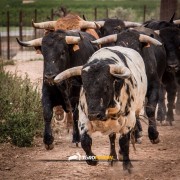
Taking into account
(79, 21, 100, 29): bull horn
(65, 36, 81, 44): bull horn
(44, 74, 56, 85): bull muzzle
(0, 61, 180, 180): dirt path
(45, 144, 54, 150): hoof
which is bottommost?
(0, 61, 180, 180): dirt path

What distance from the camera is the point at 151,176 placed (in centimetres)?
809

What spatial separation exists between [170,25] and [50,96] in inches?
135

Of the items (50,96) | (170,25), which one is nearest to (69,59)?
(50,96)

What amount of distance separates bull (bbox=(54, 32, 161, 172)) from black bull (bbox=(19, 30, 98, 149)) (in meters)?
1.04

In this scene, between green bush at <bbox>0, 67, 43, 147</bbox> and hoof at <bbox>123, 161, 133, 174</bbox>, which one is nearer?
hoof at <bbox>123, 161, 133, 174</bbox>

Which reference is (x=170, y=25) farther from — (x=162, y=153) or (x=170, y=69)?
(x=162, y=153)

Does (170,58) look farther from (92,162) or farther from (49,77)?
(92,162)

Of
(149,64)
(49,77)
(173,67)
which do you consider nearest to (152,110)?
(149,64)

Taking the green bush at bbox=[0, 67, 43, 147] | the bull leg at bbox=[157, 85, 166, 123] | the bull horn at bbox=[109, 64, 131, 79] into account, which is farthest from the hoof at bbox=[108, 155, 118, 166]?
the bull leg at bbox=[157, 85, 166, 123]

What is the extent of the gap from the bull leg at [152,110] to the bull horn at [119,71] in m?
2.17

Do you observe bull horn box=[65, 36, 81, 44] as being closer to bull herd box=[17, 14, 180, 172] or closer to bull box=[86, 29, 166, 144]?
bull herd box=[17, 14, 180, 172]

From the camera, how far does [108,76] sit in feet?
24.4

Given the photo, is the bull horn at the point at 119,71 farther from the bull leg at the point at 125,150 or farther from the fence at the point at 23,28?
the fence at the point at 23,28

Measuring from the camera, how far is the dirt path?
26.8ft
